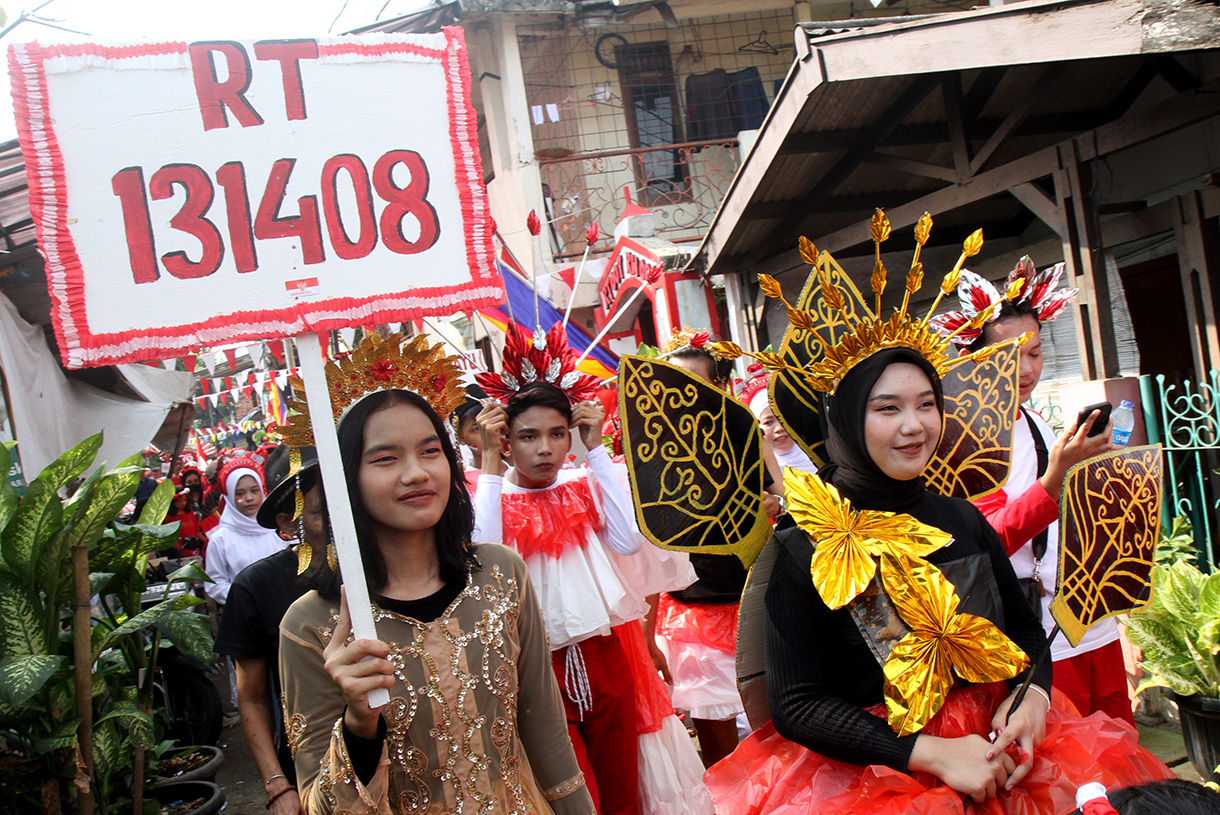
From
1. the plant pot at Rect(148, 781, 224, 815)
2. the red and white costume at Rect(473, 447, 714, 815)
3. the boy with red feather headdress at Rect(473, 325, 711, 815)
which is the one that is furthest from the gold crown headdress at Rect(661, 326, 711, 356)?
the plant pot at Rect(148, 781, 224, 815)

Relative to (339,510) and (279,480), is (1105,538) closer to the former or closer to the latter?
(339,510)

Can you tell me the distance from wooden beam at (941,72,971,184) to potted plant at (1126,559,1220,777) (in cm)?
309

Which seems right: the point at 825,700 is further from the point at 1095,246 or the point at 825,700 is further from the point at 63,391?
the point at 63,391

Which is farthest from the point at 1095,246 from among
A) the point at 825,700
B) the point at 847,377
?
the point at 825,700

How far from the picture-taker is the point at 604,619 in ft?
10.2

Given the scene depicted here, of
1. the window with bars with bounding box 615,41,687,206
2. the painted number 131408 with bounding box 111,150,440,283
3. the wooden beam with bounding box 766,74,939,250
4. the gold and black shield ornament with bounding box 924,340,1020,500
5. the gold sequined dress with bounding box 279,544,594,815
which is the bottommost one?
the gold sequined dress with bounding box 279,544,594,815

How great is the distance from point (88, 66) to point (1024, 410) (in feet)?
9.32

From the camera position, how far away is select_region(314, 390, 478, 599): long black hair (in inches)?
75.1

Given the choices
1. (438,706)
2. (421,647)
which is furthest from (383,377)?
(438,706)

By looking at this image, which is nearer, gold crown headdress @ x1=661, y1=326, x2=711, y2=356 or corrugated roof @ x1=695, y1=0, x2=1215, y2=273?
corrugated roof @ x1=695, y1=0, x2=1215, y2=273

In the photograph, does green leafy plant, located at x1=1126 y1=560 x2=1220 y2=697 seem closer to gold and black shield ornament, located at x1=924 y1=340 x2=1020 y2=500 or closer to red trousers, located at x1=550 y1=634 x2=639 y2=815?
gold and black shield ornament, located at x1=924 y1=340 x2=1020 y2=500

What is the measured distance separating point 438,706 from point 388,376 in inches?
28.4

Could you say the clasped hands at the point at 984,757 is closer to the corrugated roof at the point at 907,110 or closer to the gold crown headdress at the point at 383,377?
the gold crown headdress at the point at 383,377

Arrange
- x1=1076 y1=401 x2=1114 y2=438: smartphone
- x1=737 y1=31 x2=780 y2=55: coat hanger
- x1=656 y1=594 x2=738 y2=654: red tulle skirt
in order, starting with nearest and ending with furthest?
x1=1076 y1=401 x2=1114 y2=438: smartphone, x1=656 y1=594 x2=738 y2=654: red tulle skirt, x1=737 y1=31 x2=780 y2=55: coat hanger
